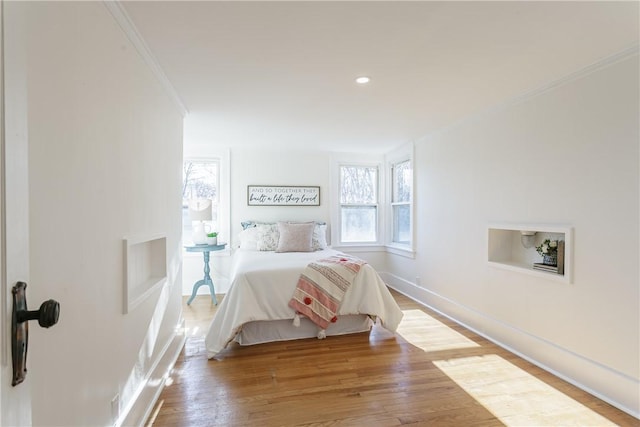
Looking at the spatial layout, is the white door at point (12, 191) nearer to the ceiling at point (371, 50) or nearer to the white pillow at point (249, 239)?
the ceiling at point (371, 50)

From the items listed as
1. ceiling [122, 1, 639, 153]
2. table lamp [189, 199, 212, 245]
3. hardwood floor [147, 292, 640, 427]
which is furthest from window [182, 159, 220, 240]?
hardwood floor [147, 292, 640, 427]

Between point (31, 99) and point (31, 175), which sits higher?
point (31, 99)

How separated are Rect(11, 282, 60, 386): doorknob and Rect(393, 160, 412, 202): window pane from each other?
4370 mm

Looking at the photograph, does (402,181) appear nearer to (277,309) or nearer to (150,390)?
(277,309)

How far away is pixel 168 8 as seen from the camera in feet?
5.04

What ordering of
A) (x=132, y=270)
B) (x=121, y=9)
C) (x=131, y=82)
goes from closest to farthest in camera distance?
(x=121, y=9) → (x=131, y=82) → (x=132, y=270)

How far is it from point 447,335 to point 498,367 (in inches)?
25.3

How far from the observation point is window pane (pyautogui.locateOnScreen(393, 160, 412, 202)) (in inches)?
186

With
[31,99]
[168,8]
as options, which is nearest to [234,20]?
[168,8]

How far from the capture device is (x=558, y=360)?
2.33 meters

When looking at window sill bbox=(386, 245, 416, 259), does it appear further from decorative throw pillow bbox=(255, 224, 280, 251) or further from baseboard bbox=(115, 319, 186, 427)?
baseboard bbox=(115, 319, 186, 427)

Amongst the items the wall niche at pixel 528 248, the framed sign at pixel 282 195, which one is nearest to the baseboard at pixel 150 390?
the framed sign at pixel 282 195

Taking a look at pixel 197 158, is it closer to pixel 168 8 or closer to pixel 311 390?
pixel 168 8

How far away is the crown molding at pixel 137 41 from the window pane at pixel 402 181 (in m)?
3.31
